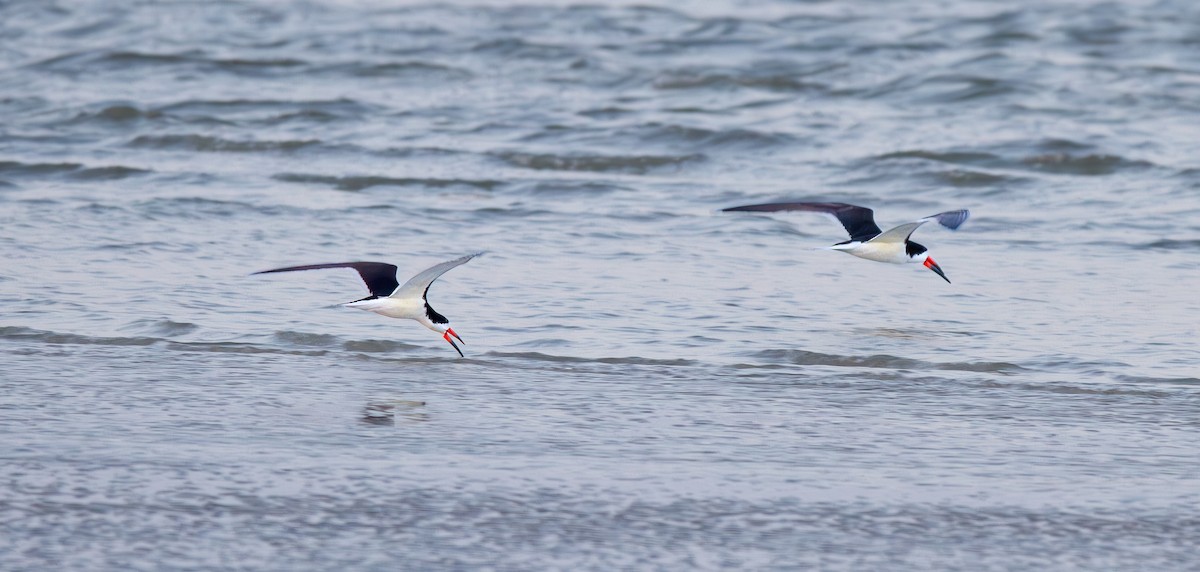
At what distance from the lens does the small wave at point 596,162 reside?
13.0m

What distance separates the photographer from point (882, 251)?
Result: 8531mm

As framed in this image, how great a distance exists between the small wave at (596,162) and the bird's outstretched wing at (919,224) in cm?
473

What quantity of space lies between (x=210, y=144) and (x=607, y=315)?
7.18m

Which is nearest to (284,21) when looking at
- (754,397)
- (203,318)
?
(203,318)

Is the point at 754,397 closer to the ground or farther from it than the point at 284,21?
closer to the ground

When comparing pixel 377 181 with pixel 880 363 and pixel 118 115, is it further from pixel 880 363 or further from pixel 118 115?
pixel 880 363


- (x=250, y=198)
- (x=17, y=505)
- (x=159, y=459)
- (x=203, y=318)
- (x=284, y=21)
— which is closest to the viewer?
(x=17, y=505)

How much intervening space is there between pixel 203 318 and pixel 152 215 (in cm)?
310

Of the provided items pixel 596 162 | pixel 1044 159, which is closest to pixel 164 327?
pixel 596 162

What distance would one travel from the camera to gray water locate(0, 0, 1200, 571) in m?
4.85

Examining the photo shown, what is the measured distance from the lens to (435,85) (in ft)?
55.1

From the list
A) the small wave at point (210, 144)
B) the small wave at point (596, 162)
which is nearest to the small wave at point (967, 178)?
the small wave at point (596, 162)

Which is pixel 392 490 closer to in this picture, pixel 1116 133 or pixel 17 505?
pixel 17 505

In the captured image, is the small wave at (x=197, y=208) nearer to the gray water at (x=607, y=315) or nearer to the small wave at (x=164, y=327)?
the gray water at (x=607, y=315)
